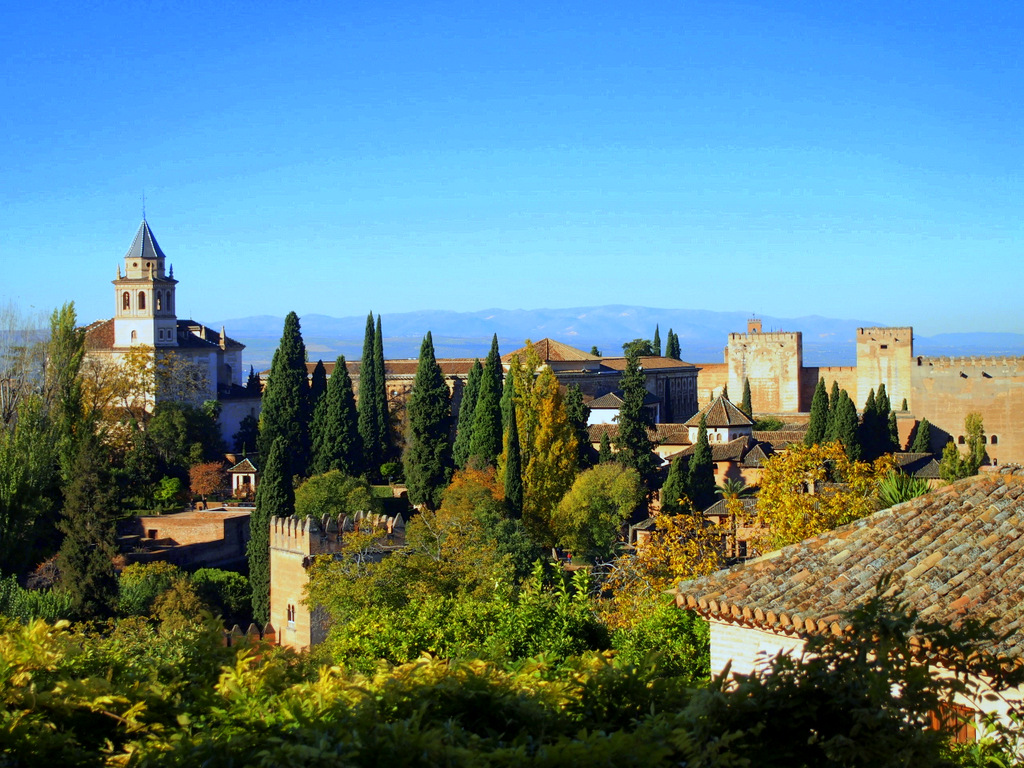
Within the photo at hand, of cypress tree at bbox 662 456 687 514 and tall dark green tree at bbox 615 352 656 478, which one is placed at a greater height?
tall dark green tree at bbox 615 352 656 478

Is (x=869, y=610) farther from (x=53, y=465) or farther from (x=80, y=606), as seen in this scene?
(x=53, y=465)

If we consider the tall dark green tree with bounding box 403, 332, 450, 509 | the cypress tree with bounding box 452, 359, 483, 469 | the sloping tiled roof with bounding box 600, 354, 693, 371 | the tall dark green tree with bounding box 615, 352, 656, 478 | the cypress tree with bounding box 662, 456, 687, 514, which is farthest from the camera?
the sloping tiled roof with bounding box 600, 354, 693, 371

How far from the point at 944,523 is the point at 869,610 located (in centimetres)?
424

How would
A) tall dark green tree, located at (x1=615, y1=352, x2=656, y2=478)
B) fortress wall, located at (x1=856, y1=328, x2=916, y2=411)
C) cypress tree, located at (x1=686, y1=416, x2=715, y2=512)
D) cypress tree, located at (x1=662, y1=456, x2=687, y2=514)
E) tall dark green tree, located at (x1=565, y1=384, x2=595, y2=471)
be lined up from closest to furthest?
cypress tree, located at (x1=662, y1=456, x2=687, y2=514), cypress tree, located at (x1=686, y1=416, x2=715, y2=512), tall dark green tree, located at (x1=615, y1=352, x2=656, y2=478), tall dark green tree, located at (x1=565, y1=384, x2=595, y2=471), fortress wall, located at (x1=856, y1=328, x2=916, y2=411)

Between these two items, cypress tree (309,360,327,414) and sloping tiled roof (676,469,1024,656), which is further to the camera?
cypress tree (309,360,327,414)

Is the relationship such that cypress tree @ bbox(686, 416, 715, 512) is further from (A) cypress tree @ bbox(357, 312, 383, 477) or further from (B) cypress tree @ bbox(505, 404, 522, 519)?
(A) cypress tree @ bbox(357, 312, 383, 477)

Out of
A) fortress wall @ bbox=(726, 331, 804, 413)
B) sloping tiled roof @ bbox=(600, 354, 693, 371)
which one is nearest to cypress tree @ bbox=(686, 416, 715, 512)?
sloping tiled roof @ bbox=(600, 354, 693, 371)

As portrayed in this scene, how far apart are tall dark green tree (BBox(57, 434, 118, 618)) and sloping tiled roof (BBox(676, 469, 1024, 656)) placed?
18.2m

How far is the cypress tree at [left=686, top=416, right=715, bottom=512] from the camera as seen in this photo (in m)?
33.0

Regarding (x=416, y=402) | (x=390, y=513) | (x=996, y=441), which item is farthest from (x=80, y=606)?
(x=996, y=441)

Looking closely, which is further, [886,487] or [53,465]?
[53,465]

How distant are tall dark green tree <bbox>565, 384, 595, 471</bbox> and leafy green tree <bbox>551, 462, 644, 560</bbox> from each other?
3784 mm

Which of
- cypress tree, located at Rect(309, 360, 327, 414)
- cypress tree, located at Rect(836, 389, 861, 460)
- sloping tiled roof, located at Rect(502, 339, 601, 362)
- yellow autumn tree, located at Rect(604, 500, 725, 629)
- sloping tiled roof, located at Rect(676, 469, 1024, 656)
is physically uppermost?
sloping tiled roof, located at Rect(502, 339, 601, 362)

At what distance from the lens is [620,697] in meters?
5.73
